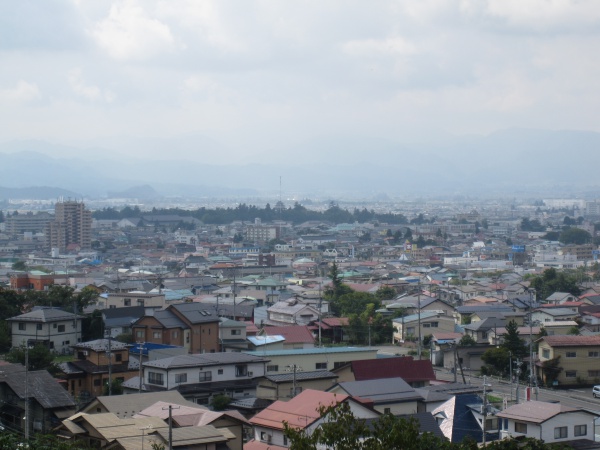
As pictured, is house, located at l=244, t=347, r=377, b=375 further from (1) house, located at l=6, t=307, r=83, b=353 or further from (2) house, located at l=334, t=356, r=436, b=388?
(1) house, located at l=6, t=307, r=83, b=353

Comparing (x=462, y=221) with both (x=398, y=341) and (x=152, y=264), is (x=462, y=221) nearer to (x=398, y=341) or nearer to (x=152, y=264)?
(x=152, y=264)

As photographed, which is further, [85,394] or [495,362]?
[495,362]

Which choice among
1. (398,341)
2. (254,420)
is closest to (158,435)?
(254,420)

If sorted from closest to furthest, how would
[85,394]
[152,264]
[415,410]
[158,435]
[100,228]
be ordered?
[158,435] → [415,410] → [85,394] → [152,264] → [100,228]

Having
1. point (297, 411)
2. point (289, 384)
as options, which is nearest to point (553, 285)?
point (289, 384)

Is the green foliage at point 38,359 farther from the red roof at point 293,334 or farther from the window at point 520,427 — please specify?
the window at point 520,427

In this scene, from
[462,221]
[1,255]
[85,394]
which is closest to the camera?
[85,394]
